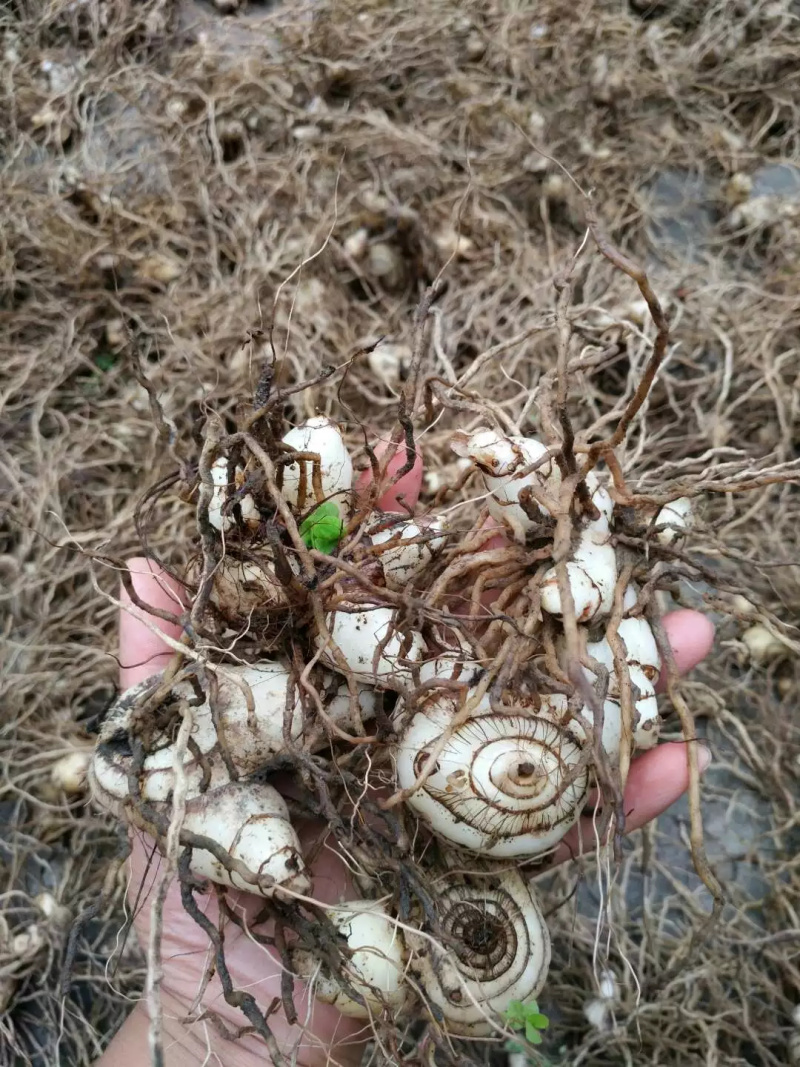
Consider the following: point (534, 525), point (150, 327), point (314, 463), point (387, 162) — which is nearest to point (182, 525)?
point (150, 327)

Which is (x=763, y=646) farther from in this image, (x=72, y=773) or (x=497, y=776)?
(x=72, y=773)

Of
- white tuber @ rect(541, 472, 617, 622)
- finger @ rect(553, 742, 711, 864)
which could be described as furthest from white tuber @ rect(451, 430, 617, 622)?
finger @ rect(553, 742, 711, 864)

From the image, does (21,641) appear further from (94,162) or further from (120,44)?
(120,44)

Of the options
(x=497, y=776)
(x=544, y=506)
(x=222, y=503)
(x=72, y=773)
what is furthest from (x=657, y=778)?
(x=72, y=773)

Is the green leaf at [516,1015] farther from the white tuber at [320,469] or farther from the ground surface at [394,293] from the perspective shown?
the white tuber at [320,469]

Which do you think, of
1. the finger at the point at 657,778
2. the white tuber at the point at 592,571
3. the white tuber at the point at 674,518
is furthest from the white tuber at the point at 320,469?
the finger at the point at 657,778

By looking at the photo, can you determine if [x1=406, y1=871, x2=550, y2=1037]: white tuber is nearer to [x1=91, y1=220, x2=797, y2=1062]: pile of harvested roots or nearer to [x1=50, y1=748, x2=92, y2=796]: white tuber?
[x1=91, y1=220, x2=797, y2=1062]: pile of harvested roots
